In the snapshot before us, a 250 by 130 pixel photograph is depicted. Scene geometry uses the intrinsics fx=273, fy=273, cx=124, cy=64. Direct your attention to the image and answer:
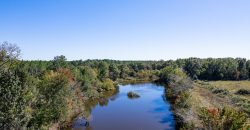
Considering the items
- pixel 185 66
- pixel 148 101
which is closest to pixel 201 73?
pixel 185 66

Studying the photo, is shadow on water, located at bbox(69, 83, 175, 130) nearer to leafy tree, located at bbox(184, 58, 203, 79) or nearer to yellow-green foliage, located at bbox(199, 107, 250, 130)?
yellow-green foliage, located at bbox(199, 107, 250, 130)

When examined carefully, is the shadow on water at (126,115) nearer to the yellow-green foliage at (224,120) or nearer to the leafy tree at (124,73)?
the yellow-green foliage at (224,120)

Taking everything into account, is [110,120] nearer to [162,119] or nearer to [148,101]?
[162,119]

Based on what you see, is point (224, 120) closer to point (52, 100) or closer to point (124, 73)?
point (52, 100)

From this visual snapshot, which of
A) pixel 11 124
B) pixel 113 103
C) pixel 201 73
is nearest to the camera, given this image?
pixel 11 124

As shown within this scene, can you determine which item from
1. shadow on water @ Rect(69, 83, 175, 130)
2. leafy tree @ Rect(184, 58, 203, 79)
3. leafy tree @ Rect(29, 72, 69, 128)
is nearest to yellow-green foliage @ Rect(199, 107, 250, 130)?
shadow on water @ Rect(69, 83, 175, 130)
